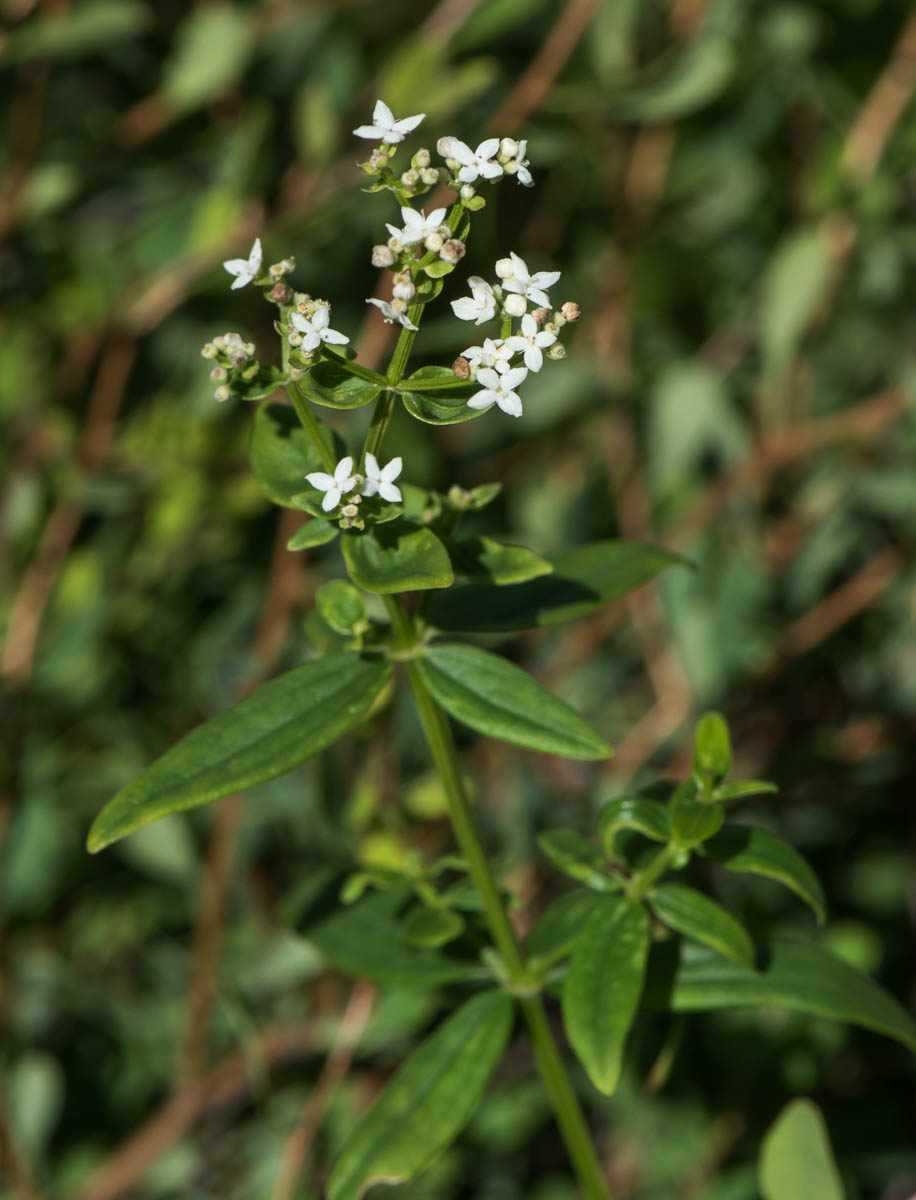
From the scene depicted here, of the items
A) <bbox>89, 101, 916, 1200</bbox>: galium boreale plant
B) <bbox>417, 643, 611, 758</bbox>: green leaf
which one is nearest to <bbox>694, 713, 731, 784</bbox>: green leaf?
<bbox>89, 101, 916, 1200</bbox>: galium boreale plant

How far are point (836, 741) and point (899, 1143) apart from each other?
0.74 m

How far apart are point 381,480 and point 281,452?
0.20 metres

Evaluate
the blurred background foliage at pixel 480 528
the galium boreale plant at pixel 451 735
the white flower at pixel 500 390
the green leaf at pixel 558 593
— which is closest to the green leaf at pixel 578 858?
the galium boreale plant at pixel 451 735

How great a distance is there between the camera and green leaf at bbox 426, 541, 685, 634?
1.39 m

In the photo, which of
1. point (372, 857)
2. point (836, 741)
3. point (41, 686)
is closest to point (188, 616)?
point (41, 686)

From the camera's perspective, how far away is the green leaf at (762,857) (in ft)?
4.25

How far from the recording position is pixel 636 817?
131cm

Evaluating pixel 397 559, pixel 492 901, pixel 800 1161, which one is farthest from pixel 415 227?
pixel 800 1161

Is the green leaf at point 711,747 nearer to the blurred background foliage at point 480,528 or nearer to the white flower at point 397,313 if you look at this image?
the white flower at point 397,313

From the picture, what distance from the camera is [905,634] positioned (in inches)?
105

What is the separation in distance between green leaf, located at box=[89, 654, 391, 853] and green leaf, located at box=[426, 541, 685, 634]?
0.13 meters

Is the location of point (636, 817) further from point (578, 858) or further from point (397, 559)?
point (397, 559)

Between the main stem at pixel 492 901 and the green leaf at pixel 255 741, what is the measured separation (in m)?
0.06

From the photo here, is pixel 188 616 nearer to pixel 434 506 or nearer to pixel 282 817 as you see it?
pixel 282 817
